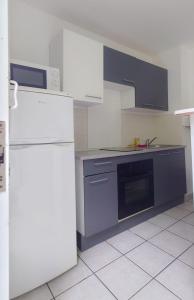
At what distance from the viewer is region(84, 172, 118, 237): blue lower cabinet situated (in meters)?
1.65

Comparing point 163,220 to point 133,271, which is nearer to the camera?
point 133,271

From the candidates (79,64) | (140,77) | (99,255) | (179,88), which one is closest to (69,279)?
(99,255)

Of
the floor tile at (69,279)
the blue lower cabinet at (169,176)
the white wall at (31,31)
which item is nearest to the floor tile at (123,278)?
the floor tile at (69,279)

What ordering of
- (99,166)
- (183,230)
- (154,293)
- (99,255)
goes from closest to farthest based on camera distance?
(154,293)
(99,255)
(99,166)
(183,230)

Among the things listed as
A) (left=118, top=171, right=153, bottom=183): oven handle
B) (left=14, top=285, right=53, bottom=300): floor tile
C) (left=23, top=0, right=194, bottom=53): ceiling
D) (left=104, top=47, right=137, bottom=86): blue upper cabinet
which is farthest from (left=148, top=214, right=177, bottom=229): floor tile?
(left=23, top=0, right=194, bottom=53): ceiling

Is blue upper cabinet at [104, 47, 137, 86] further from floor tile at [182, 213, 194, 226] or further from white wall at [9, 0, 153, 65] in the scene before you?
floor tile at [182, 213, 194, 226]

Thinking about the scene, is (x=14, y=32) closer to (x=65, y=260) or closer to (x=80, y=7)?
(x=80, y=7)

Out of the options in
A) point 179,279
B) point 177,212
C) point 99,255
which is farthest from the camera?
point 177,212

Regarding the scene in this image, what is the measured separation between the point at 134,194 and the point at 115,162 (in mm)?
515

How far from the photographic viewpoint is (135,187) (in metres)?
2.11

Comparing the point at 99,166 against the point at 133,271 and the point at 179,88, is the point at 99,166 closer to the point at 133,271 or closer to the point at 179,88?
the point at 133,271

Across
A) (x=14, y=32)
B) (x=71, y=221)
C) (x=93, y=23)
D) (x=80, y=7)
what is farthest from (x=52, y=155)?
(x=93, y=23)

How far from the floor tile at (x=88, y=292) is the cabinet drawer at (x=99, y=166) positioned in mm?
800

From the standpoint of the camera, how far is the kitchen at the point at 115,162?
1.29m
